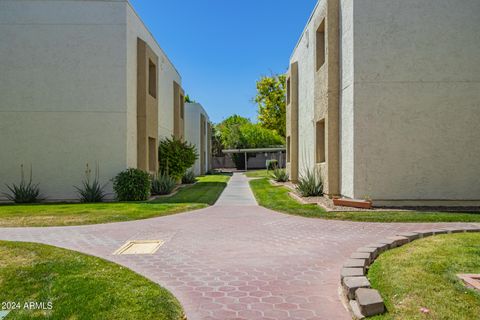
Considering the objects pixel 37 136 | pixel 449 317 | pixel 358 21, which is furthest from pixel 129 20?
pixel 449 317

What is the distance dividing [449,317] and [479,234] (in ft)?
15.2

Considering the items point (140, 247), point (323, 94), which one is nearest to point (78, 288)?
point (140, 247)

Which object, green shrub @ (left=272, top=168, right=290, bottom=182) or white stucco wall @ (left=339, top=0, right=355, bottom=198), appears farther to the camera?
green shrub @ (left=272, top=168, right=290, bottom=182)

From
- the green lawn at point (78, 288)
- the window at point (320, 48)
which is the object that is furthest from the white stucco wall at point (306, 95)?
the green lawn at point (78, 288)

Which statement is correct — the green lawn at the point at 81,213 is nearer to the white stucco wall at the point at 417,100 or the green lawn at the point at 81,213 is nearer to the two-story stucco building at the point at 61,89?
the two-story stucco building at the point at 61,89

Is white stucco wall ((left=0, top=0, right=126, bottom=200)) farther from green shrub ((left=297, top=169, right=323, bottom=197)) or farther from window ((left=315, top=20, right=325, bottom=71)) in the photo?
window ((left=315, top=20, right=325, bottom=71))

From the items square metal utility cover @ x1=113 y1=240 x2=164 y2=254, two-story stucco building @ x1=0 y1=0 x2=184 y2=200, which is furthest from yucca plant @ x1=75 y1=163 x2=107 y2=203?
square metal utility cover @ x1=113 y1=240 x2=164 y2=254

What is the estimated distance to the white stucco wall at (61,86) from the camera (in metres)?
14.9

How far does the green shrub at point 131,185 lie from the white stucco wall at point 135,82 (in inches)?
34.9

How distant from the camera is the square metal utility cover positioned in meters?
6.86

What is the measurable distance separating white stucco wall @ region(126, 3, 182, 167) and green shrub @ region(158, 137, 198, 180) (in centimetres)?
76

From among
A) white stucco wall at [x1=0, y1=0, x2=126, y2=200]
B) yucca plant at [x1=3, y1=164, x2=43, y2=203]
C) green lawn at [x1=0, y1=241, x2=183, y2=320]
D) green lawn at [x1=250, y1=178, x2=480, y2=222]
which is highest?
white stucco wall at [x1=0, y1=0, x2=126, y2=200]

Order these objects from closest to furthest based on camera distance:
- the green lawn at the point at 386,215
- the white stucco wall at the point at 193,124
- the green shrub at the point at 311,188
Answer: the green lawn at the point at 386,215, the green shrub at the point at 311,188, the white stucco wall at the point at 193,124

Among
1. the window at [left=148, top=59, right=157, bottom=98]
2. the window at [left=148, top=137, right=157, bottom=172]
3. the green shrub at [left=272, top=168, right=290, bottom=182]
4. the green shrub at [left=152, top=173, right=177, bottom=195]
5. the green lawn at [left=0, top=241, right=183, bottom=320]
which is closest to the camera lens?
the green lawn at [left=0, top=241, right=183, bottom=320]
